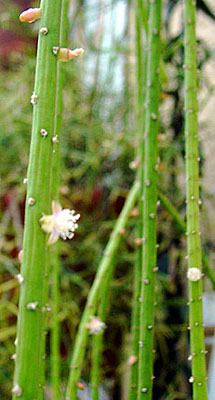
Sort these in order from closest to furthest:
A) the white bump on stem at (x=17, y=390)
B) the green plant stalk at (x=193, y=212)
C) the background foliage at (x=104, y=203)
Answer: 1. the white bump on stem at (x=17, y=390)
2. the green plant stalk at (x=193, y=212)
3. the background foliage at (x=104, y=203)

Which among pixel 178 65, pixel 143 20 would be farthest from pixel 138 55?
pixel 178 65

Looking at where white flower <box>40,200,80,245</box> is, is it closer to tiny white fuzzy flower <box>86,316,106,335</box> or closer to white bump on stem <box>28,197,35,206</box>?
white bump on stem <box>28,197,35,206</box>

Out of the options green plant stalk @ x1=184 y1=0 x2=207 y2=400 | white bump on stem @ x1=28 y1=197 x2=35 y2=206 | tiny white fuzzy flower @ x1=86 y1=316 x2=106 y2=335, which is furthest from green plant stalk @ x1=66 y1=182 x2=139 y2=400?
white bump on stem @ x1=28 y1=197 x2=35 y2=206

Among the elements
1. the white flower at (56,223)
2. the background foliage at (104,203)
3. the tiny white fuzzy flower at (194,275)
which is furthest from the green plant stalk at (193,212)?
the background foliage at (104,203)

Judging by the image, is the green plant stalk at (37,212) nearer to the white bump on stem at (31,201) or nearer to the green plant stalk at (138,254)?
the white bump on stem at (31,201)

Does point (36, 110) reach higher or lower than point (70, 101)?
lower

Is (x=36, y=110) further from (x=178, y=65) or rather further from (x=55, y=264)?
(x=178, y=65)

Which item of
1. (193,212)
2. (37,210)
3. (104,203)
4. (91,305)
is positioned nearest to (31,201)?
(37,210)
